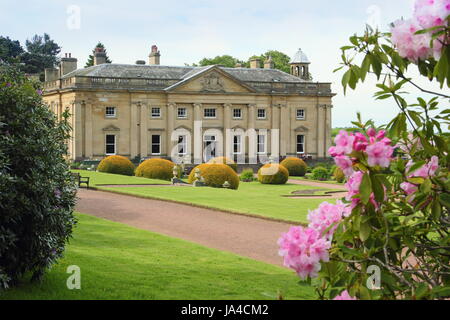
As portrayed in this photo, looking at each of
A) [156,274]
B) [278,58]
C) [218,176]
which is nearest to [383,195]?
[156,274]

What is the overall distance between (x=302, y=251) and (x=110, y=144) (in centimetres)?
4780

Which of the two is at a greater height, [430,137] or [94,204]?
[430,137]

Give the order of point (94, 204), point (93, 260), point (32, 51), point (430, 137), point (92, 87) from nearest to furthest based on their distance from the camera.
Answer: point (430, 137) < point (93, 260) < point (94, 204) < point (92, 87) < point (32, 51)

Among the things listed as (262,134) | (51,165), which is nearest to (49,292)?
(51,165)

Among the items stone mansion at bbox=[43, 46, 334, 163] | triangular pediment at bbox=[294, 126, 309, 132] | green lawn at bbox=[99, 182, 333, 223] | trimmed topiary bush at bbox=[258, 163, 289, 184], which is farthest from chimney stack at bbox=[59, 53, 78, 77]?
green lawn at bbox=[99, 182, 333, 223]

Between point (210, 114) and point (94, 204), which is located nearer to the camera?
point (94, 204)

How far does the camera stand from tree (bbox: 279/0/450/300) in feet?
11.7

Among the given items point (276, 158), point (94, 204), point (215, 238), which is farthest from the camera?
point (276, 158)

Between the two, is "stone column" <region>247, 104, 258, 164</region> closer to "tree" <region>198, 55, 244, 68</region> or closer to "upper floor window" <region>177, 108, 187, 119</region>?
"upper floor window" <region>177, 108, 187, 119</region>

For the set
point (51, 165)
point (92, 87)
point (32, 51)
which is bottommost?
point (51, 165)

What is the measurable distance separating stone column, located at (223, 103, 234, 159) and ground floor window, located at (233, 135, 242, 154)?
1.90 ft

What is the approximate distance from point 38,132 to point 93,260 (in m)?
3.40

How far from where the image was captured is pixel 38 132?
8258 mm

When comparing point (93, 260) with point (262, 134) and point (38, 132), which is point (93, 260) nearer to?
point (38, 132)
